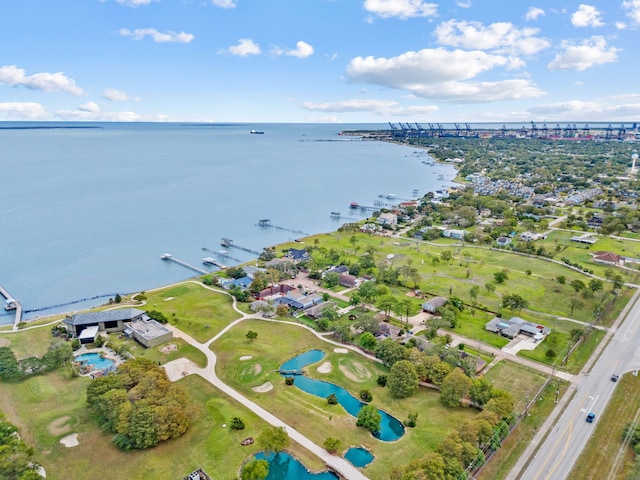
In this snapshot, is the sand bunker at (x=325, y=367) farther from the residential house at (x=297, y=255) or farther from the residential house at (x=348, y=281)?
the residential house at (x=297, y=255)

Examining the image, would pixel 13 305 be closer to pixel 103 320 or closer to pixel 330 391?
pixel 103 320

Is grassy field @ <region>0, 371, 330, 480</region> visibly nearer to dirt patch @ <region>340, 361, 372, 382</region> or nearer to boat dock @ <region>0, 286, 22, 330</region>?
dirt patch @ <region>340, 361, 372, 382</region>

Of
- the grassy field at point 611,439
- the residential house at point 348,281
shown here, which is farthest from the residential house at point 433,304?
the grassy field at point 611,439

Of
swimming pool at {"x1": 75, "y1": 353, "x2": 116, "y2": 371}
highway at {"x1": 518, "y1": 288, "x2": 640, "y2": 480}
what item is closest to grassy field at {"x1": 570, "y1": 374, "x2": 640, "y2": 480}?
highway at {"x1": 518, "y1": 288, "x2": 640, "y2": 480}

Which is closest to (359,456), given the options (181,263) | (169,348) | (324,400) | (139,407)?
(324,400)

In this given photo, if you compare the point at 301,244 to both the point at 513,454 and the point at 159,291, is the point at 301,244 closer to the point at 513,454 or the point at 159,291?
the point at 159,291

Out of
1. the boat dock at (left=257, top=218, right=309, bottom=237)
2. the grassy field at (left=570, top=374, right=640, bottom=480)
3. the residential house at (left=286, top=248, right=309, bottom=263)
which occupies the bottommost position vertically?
the grassy field at (left=570, top=374, right=640, bottom=480)
